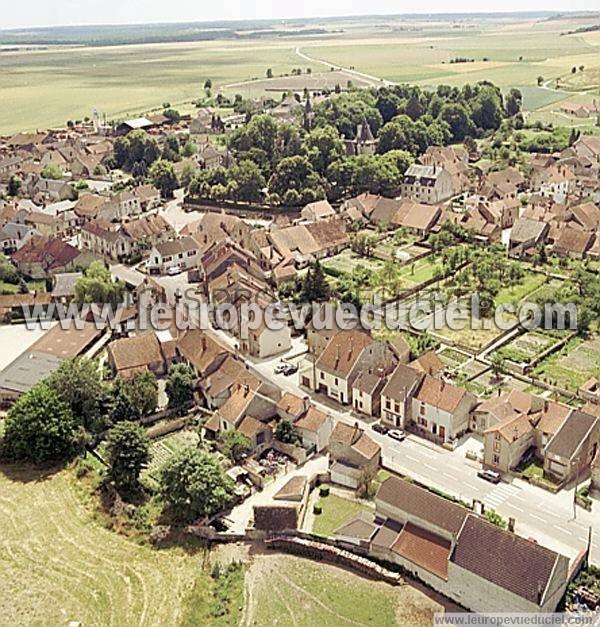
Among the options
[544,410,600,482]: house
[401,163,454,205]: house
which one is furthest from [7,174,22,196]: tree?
[544,410,600,482]: house

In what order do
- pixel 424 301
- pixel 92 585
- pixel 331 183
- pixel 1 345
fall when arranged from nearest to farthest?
1. pixel 92 585
2. pixel 1 345
3. pixel 424 301
4. pixel 331 183

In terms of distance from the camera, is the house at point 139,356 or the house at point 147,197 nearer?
the house at point 139,356

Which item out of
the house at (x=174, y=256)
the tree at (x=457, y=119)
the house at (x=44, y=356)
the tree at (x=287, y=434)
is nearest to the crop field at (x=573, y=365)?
the tree at (x=287, y=434)

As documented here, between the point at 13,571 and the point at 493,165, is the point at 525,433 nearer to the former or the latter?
the point at 13,571

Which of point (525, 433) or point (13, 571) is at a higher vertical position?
point (525, 433)

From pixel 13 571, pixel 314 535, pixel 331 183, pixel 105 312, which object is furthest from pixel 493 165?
pixel 13 571

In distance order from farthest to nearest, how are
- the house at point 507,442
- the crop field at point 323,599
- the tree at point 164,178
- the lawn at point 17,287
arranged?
1. the tree at point 164,178
2. the lawn at point 17,287
3. the house at point 507,442
4. the crop field at point 323,599

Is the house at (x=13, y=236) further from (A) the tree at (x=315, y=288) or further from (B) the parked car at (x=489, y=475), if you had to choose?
(B) the parked car at (x=489, y=475)

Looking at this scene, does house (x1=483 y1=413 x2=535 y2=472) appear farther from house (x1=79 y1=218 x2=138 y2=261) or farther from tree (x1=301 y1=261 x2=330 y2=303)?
house (x1=79 y1=218 x2=138 y2=261)
